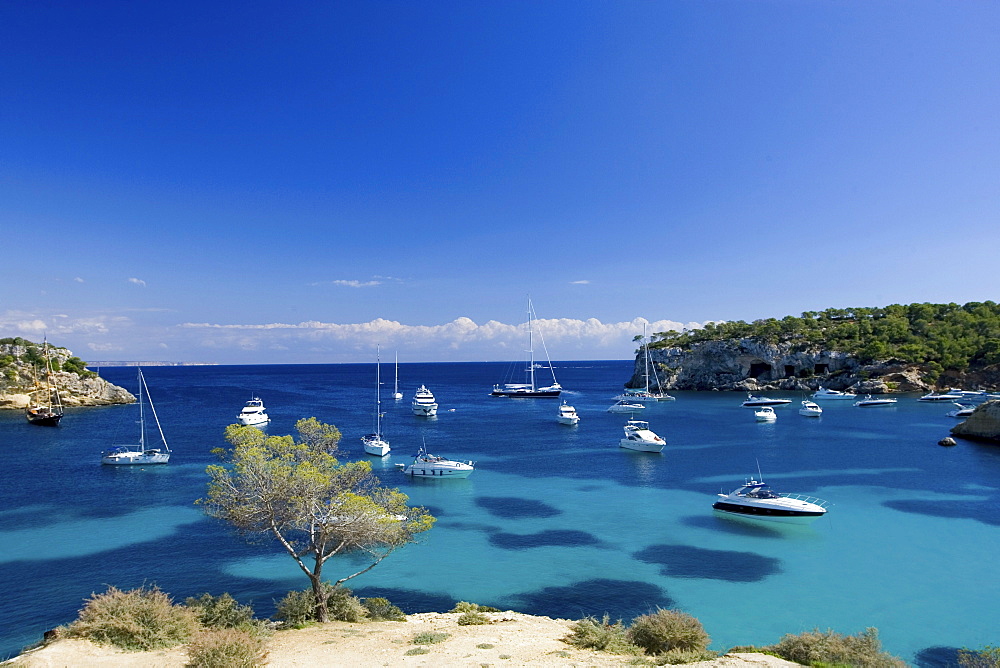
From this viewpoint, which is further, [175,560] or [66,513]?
[66,513]

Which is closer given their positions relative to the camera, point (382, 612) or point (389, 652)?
point (389, 652)

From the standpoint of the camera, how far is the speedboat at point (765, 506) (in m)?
31.0

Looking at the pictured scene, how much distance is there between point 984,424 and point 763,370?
72.4 m

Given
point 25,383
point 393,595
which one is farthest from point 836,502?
point 25,383

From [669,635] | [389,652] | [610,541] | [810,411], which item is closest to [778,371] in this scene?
[810,411]

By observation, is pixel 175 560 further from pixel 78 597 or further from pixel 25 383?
pixel 25 383

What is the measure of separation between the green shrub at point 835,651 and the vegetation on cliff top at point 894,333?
11983 cm

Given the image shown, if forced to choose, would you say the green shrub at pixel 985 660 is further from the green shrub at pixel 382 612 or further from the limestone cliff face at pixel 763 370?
the limestone cliff face at pixel 763 370

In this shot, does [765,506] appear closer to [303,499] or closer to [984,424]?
[303,499]

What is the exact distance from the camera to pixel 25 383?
9744cm

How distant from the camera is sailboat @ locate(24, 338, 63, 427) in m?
75.7

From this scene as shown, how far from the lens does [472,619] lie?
18.3 metres

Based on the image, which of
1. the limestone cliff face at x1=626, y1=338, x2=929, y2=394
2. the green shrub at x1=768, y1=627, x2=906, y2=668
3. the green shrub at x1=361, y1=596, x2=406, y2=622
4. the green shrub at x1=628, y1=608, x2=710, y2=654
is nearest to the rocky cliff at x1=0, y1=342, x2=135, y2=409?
the green shrub at x1=361, y1=596, x2=406, y2=622

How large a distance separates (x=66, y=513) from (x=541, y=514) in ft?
104
